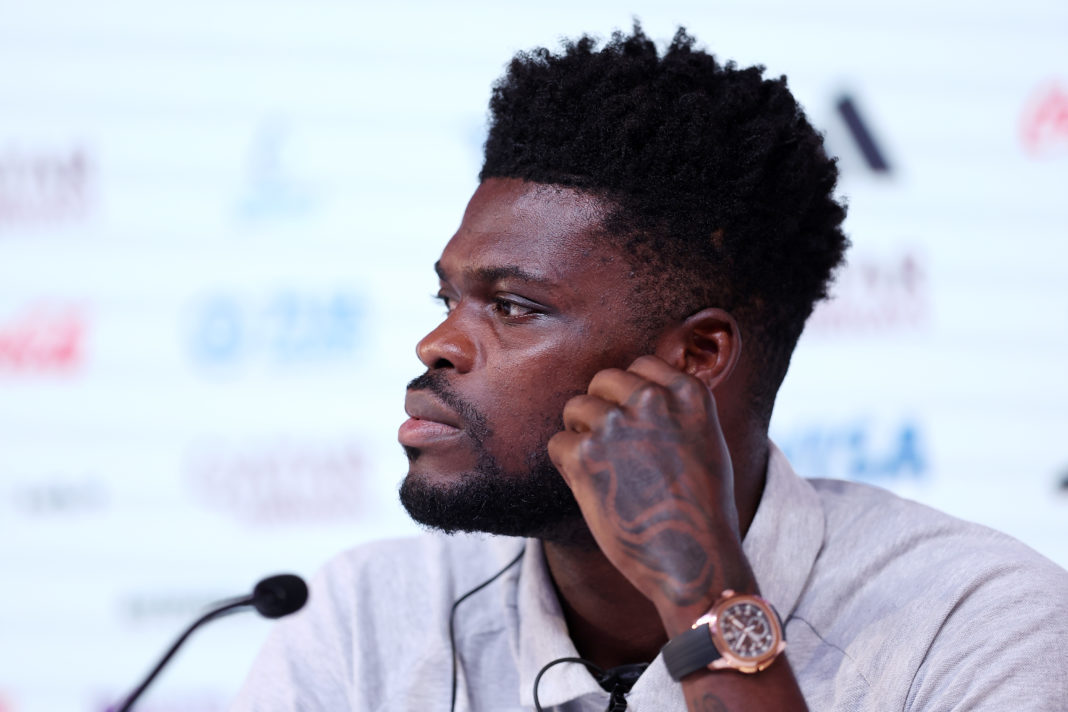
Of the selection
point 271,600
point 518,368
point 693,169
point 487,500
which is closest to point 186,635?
point 271,600

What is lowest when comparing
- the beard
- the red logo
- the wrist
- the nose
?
the wrist

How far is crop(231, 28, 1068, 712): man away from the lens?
116cm

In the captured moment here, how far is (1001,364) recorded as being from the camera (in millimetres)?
2566

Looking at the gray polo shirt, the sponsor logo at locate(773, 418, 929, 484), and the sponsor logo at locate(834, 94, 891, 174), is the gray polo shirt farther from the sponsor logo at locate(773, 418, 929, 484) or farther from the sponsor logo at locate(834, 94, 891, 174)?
the sponsor logo at locate(834, 94, 891, 174)

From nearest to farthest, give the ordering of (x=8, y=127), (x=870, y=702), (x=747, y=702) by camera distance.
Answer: (x=747, y=702) → (x=870, y=702) → (x=8, y=127)

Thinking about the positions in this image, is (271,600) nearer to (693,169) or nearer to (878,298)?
(693,169)

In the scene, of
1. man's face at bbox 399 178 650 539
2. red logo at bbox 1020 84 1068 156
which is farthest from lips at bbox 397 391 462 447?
red logo at bbox 1020 84 1068 156

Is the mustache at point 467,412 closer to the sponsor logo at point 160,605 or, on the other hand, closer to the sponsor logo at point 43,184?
the sponsor logo at point 160,605

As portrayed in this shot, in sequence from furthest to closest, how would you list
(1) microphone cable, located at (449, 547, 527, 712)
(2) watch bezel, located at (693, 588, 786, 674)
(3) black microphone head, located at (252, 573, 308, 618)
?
(1) microphone cable, located at (449, 547, 527, 712) → (3) black microphone head, located at (252, 573, 308, 618) → (2) watch bezel, located at (693, 588, 786, 674)

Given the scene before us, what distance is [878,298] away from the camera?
2508 mm

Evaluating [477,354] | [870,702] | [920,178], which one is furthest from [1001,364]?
[477,354]

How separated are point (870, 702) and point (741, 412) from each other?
1.36 feet

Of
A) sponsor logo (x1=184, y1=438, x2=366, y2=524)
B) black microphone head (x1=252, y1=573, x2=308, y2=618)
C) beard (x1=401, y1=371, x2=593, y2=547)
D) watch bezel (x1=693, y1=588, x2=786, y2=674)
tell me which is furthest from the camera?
sponsor logo (x1=184, y1=438, x2=366, y2=524)

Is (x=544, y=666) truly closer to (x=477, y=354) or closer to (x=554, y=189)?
(x=477, y=354)
